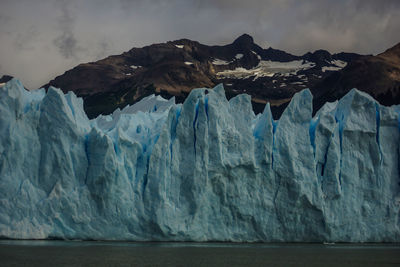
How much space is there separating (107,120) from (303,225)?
15.0m

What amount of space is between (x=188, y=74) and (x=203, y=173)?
74370mm

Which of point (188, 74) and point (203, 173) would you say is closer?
point (203, 173)

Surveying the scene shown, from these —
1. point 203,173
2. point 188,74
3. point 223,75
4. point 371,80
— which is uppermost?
point 223,75

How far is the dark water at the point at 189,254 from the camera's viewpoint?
21.7 metres

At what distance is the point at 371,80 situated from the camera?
264ft

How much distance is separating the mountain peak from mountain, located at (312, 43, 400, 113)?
61001 mm

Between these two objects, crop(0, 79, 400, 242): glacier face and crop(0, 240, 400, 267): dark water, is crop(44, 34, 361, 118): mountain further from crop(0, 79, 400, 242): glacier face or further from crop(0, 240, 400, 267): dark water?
crop(0, 240, 400, 267): dark water

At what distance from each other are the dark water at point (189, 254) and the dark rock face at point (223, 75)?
1961 inches

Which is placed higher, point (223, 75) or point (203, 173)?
point (223, 75)

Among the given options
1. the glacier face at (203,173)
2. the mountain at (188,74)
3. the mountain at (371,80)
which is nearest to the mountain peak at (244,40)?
the mountain at (188,74)

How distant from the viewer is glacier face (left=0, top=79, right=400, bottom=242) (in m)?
29.6

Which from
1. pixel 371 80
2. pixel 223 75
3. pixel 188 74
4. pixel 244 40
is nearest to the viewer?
pixel 371 80

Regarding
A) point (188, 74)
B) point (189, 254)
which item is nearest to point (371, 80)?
point (188, 74)

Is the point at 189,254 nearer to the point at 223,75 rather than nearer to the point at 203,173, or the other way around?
the point at 203,173
